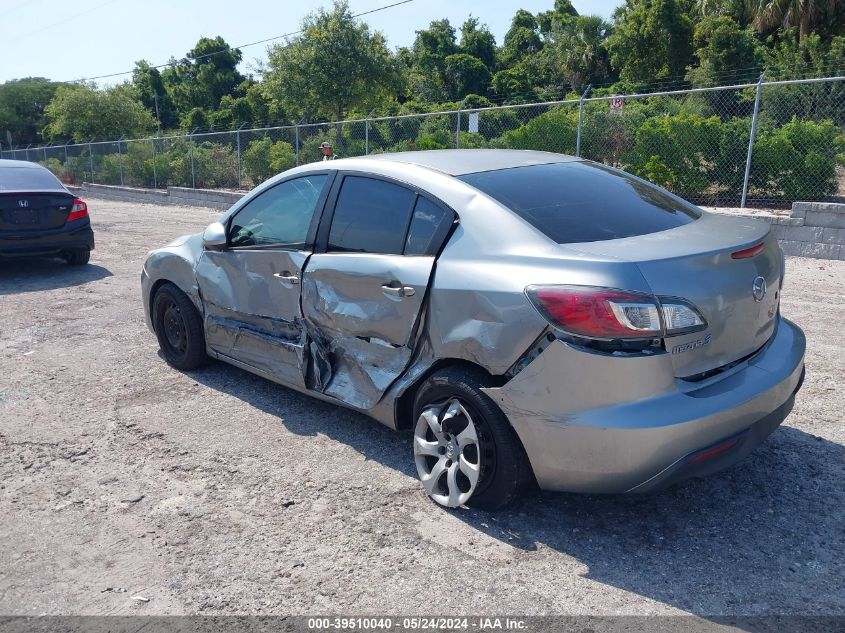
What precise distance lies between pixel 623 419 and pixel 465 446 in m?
0.77

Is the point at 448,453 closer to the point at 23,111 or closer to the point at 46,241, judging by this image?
the point at 46,241

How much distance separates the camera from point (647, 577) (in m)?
2.78

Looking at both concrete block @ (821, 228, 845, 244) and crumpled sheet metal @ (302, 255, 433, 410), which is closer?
crumpled sheet metal @ (302, 255, 433, 410)

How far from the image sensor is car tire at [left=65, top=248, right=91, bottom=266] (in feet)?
32.2

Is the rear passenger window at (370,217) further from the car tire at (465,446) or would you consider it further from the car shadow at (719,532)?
the car shadow at (719,532)

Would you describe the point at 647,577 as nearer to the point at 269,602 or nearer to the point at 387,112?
the point at 269,602

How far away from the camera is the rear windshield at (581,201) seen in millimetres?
3245

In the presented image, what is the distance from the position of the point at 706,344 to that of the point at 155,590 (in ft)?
7.77

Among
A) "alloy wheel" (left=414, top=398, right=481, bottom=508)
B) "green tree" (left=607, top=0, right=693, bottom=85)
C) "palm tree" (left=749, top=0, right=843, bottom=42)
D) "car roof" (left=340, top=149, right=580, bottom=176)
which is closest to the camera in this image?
"alloy wheel" (left=414, top=398, right=481, bottom=508)

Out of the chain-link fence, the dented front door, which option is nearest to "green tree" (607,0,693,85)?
the chain-link fence

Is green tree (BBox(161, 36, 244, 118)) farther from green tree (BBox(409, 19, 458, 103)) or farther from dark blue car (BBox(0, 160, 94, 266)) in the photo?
dark blue car (BBox(0, 160, 94, 266))

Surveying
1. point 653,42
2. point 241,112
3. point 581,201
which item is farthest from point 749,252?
point 241,112

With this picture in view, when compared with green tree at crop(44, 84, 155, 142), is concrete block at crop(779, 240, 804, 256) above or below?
below

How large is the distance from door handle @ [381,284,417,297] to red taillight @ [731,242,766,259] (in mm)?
1401
